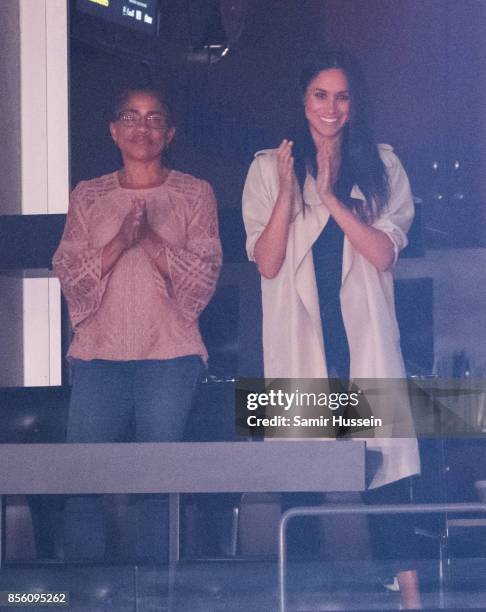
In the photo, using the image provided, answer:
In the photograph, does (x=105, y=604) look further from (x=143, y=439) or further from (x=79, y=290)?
(x=79, y=290)

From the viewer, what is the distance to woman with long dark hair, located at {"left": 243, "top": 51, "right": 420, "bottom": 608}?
11.2 feet

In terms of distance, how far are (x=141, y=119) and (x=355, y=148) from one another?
1.76ft

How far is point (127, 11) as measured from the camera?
3.42 metres

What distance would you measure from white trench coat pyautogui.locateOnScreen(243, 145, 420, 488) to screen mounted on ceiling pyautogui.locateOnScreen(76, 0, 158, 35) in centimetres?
43

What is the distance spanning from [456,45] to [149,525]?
4.54 ft

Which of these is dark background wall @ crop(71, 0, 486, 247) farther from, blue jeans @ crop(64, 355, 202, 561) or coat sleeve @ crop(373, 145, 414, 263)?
blue jeans @ crop(64, 355, 202, 561)

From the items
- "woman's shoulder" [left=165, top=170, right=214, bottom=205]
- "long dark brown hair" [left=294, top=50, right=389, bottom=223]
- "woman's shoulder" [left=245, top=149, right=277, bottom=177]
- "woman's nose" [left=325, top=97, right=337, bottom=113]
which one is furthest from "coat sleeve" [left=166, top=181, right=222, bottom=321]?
"woman's nose" [left=325, top=97, right=337, bottom=113]

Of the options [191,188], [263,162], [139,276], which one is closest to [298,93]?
[263,162]

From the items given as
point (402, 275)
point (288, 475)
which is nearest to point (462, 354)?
point (402, 275)

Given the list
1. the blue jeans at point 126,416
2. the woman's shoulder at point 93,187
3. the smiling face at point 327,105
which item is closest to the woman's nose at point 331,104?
the smiling face at point 327,105

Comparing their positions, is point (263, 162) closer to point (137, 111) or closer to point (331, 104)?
point (331, 104)

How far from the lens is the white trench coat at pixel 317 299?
133 inches

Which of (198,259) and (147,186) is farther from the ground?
(147,186)

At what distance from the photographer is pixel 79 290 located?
11.4ft
